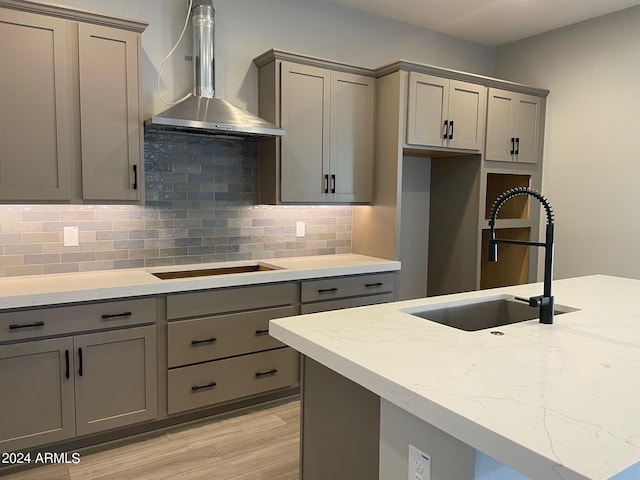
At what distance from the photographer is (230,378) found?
2.98 metres

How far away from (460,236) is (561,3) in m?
1.99

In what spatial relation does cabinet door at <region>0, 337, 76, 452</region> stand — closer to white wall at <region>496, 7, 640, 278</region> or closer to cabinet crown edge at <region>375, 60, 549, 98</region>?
cabinet crown edge at <region>375, 60, 549, 98</region>

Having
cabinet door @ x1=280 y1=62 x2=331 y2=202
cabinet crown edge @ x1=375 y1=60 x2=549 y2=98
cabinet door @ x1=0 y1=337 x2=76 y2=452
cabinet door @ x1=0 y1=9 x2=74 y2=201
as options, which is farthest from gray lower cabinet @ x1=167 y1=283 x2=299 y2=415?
cabinet crown edge @ x1=375 y1=60 x2=549 y2=98

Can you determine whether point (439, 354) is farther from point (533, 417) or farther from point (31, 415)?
point (31, 415)

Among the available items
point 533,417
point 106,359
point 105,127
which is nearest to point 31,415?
point 106,359

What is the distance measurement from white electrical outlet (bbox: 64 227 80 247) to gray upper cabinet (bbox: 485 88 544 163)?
3206 millimetres

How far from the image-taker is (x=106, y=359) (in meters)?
2.58

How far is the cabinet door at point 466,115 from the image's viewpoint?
383 cm

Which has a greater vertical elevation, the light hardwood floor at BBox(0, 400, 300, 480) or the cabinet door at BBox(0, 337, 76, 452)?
the cabinet door at BBox(0, 337, 76, 452)

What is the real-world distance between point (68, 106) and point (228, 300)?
1.42 meters

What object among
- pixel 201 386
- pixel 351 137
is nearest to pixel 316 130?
pixel 351 137

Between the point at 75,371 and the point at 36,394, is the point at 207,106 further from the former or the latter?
the point at 36,394

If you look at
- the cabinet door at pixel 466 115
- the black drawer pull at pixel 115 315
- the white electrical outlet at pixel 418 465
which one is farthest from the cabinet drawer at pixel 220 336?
the cabinet door at pixel 466 115

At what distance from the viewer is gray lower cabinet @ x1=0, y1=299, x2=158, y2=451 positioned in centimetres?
236
